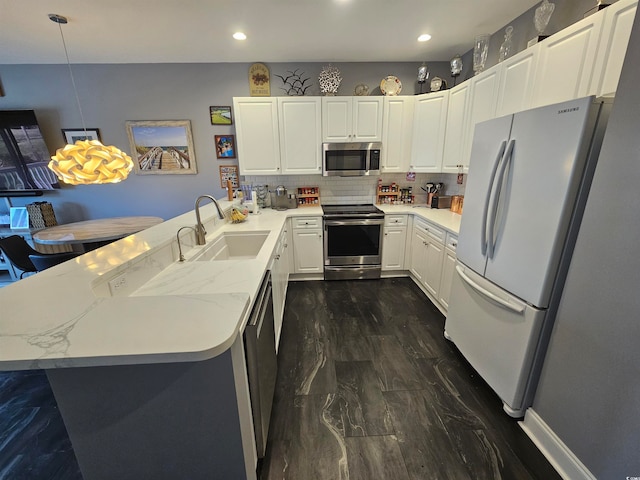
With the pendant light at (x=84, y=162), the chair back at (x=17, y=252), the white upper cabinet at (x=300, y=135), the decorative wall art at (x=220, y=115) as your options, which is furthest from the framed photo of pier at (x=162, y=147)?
the chair back at (x=17, y=252)

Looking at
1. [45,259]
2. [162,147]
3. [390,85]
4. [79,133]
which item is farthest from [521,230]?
[79,133]

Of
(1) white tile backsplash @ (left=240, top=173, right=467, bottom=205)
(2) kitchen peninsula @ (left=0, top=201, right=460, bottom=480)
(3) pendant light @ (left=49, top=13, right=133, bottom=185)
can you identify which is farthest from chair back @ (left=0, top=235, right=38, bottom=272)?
(1) white tile backsplash @ (left=240, top=173, right=467, bottom=205)

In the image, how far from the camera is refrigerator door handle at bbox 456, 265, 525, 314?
1469 mm

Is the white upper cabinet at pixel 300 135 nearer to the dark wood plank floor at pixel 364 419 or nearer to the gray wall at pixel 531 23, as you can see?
the gray wall at pixel 531 23

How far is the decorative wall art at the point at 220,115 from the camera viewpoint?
3504 millimetres

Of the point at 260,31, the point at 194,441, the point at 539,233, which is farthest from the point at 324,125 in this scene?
the point at 194,441

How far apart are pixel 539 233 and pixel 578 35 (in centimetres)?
122

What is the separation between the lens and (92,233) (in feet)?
9.27

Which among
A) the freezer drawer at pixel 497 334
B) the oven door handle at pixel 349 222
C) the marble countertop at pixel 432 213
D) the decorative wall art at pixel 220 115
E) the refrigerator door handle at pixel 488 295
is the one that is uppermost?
the decorative wall art at pixel 220 115

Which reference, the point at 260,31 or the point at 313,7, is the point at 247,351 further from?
the point at 260,31

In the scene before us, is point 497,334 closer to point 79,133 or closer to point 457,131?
point 457,131

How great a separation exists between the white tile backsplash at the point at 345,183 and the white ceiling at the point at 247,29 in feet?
4.74

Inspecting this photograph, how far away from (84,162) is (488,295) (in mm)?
3246

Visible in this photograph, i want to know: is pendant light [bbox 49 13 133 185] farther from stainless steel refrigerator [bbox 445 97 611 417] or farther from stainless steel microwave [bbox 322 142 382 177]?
stainless steel refrigerator [bbox 445 97 611 417]
